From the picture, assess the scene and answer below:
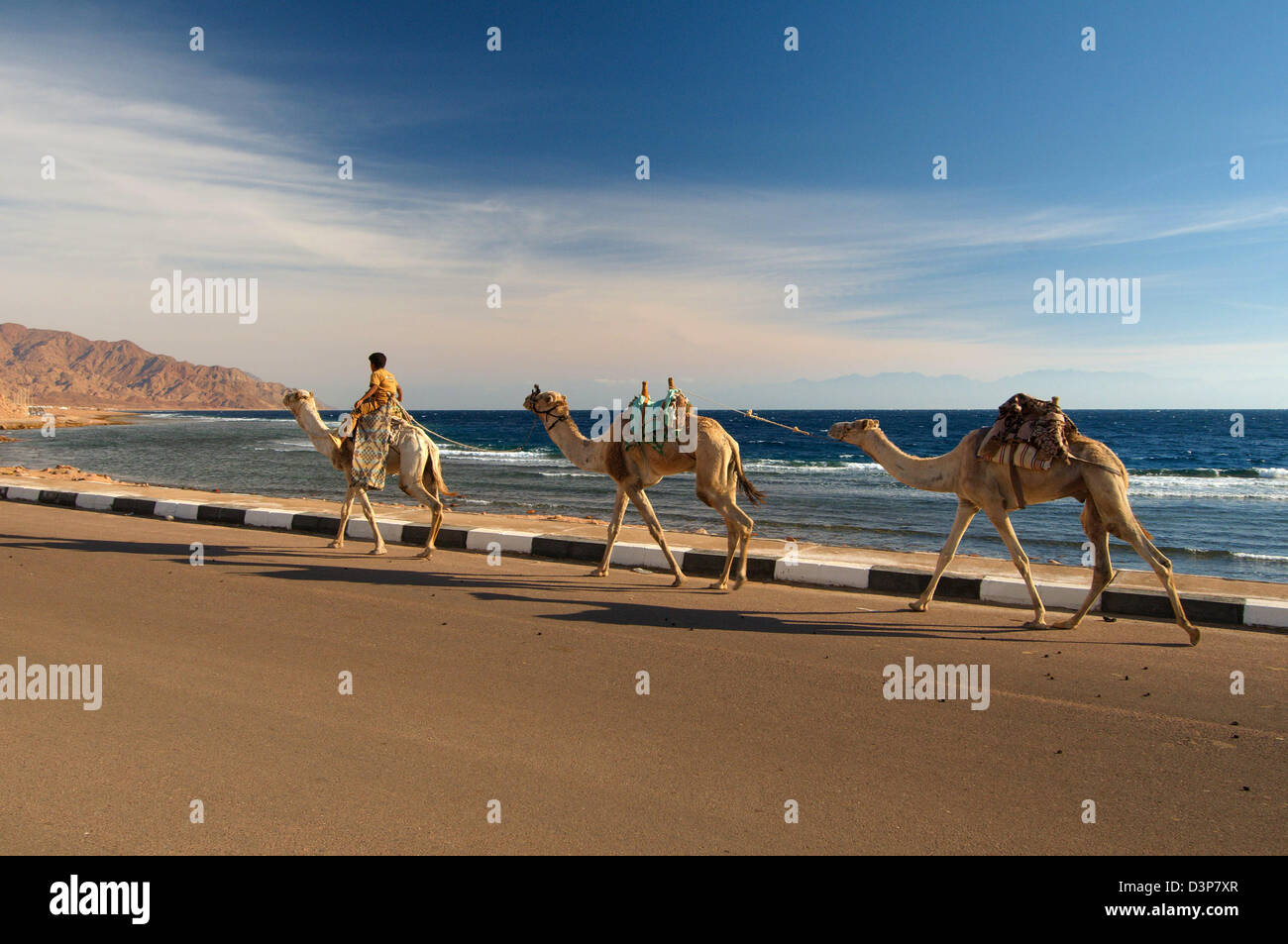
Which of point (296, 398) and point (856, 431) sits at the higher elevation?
point (296, 398)

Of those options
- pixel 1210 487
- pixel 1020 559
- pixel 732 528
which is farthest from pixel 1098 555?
pixel 1210 487

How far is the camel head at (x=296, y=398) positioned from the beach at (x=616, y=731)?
14.9 feet

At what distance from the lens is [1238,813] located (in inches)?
147

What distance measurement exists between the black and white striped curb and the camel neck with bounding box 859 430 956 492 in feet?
3.53

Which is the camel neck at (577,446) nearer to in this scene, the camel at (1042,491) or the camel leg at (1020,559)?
the camel at (1042,491)

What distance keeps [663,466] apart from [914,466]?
2.61 meters

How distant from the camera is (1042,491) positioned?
24.0 ft

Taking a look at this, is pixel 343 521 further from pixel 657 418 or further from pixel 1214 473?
pixel 1214 473

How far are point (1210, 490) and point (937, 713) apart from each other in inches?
1133
